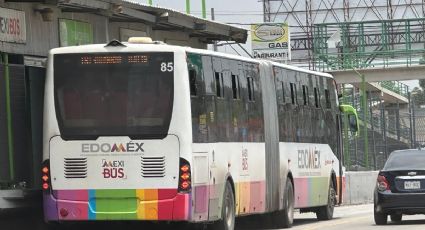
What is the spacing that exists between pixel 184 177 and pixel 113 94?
5.64 feet

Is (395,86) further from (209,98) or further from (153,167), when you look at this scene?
(153,167)

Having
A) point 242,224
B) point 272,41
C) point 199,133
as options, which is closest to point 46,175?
point 199,133

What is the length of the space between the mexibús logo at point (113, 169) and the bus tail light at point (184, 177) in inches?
33.8

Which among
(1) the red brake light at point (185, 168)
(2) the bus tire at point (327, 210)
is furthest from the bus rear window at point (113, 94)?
(2) the bus tire at point (327, 210)

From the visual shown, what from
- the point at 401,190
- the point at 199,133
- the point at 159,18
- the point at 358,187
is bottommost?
the point at 358,187

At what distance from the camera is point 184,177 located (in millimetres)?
15578

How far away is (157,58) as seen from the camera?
15.9m

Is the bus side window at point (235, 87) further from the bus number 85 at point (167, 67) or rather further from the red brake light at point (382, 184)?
the red brake light at point (382, 184)

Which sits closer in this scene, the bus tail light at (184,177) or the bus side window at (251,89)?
the bus tail light at (184,177)

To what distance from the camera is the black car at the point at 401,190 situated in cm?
2123

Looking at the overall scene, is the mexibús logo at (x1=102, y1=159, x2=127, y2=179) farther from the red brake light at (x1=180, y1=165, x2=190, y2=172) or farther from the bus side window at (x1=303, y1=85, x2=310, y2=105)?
the bus side window at (x1=303, y1=85, x2=310, y2=105)

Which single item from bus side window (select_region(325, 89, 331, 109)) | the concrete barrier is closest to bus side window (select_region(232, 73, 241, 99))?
bus side window (select_region(325, 89, 331, 109))

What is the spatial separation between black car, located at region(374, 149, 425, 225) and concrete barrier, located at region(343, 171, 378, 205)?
12.8 metres

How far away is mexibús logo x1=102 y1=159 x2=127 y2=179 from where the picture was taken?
1564cm
